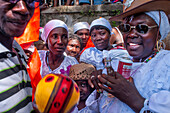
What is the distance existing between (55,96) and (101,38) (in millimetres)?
2220

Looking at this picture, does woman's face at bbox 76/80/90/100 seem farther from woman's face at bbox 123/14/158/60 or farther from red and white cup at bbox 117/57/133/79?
woman's face at bbox 123/14/158/60

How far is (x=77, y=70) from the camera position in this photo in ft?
7.55

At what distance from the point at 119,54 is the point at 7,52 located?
1.58 meters

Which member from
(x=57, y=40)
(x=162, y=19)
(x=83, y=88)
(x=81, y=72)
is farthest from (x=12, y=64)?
(x=57, y=40)

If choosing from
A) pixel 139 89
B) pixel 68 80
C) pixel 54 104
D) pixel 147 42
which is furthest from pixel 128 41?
pixel 54 104

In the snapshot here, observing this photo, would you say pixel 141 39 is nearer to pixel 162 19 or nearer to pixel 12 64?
pixel 162 19

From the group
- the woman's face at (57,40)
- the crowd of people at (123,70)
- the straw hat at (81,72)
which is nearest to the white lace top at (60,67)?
the woman's face at (57,40)

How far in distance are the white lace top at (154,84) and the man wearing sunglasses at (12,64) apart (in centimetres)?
90

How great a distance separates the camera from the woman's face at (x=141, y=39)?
5.11 feet

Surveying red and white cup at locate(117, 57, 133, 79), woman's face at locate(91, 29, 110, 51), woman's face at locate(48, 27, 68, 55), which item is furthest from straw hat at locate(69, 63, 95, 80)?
woman's face at locate(91, 29, 110, 51)

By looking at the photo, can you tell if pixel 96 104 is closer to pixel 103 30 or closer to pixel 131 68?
pixel 131 68

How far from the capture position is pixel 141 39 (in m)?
1.58

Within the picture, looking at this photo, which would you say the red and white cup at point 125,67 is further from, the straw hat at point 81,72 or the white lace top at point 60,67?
the white lace top at point 60,67

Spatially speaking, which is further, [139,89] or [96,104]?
[96,104]
